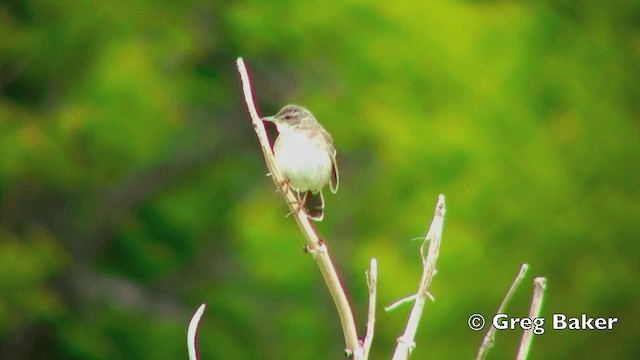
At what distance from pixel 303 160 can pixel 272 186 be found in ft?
26.1

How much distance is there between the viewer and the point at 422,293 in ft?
10.7

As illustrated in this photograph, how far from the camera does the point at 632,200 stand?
51.9 ft

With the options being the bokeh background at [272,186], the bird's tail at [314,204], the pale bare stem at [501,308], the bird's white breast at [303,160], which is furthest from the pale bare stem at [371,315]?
the bokeh background at [272,186]

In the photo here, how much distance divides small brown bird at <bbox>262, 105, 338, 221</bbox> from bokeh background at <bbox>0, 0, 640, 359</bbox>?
21.5 ft

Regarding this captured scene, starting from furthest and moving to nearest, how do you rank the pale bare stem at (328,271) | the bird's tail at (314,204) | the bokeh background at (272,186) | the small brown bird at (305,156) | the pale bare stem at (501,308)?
the bokeh background at (272,186)
the small brown bird at (305,156)
the bird's tail at (314,204)
the pale bare stem at (328,271)
the pale bare stem at (501,308)

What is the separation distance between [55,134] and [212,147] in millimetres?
2066

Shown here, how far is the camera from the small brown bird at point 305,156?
6.18 meters

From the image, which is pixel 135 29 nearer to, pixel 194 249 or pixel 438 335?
pixel 194 249

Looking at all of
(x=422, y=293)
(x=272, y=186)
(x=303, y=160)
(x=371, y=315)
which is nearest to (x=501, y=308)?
(x=422, y=293)

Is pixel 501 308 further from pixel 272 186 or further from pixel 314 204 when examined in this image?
pixel 272 186

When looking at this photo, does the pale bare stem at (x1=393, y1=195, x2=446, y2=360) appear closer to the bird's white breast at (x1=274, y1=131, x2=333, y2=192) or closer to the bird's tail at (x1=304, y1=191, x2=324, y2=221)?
the bird's tail at (x1=304, y1=191, x2=324, y2=221)

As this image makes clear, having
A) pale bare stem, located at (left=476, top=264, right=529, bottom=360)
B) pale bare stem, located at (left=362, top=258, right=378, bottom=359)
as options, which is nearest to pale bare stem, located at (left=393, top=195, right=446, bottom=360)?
pale bare stem, located at (left=362, top=258, right=378, bottom=359)

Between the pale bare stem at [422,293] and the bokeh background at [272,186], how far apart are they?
971 centimetres

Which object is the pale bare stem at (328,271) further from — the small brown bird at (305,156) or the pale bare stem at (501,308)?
the small brown bird at (305,156)
